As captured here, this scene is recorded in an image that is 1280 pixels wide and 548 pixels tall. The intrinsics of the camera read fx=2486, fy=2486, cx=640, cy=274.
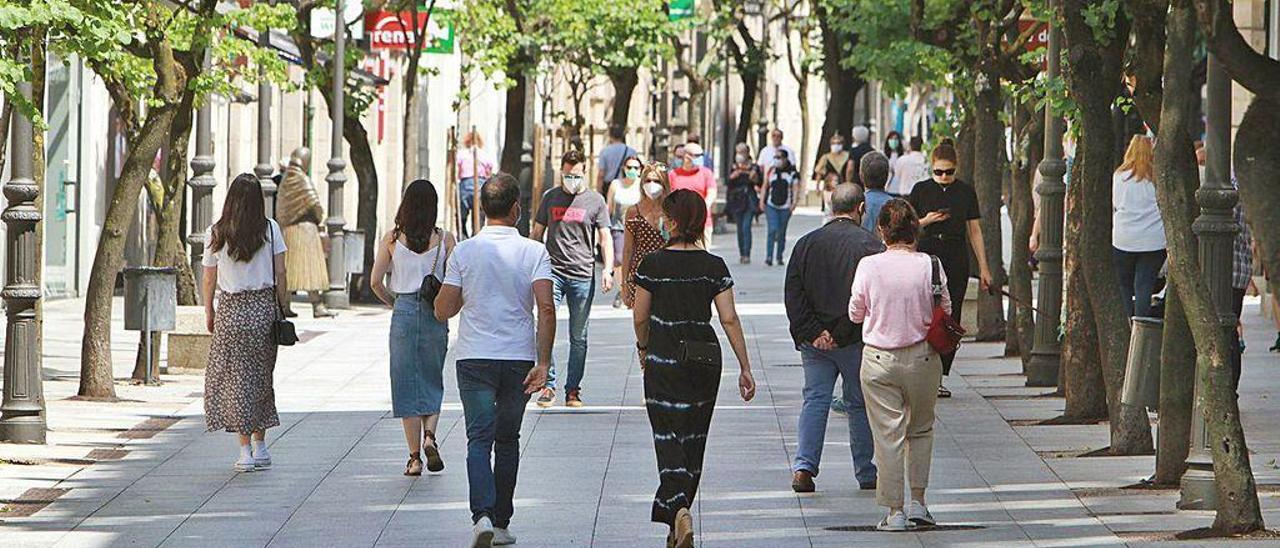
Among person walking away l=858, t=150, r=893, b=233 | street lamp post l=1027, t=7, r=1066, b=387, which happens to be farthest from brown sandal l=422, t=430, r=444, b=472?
street lamp post l=1027, t=7, r=1066, b=387

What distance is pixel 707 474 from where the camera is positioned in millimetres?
12867

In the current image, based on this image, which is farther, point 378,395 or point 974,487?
point 378,395

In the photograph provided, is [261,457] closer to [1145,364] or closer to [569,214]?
[569,214]

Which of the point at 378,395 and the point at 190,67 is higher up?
the point at 190,67

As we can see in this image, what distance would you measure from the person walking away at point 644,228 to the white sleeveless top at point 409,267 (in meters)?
2.49

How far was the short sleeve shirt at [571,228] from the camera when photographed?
16.5 metres

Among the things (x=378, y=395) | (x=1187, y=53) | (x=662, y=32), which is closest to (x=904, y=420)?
(x=1187, y=53)

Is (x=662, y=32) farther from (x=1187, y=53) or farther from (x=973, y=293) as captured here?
(x=1187, y=53)

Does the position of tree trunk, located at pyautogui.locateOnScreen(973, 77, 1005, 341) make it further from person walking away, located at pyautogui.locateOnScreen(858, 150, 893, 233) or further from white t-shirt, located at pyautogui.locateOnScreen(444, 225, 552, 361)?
white t-shirt, located at pyautogui.locateOnScreen(444, 225, 552, 361)

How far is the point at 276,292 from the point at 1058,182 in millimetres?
6650

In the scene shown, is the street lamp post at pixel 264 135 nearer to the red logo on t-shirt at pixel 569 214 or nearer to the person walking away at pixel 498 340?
the red logo on t-shirt at pixel 569 214

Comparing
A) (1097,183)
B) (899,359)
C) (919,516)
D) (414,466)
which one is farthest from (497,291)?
(1097,183)

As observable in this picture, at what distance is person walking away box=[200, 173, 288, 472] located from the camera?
43.0 ft

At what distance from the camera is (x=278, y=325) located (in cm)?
1316
